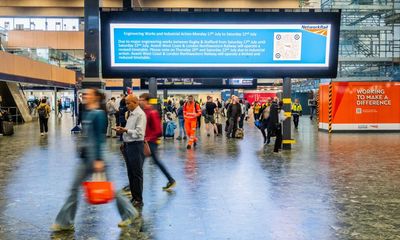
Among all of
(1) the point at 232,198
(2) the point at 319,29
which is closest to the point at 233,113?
(2) the point at 319,29

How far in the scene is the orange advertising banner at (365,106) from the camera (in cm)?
2517

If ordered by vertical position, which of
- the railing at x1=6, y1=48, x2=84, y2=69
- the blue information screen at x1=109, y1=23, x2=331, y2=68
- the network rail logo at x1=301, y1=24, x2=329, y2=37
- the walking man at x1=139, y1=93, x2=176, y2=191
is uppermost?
the railing at x1=6, y1=48, x2=84, y2=69

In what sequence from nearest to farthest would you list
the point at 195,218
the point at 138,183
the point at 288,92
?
the point at 195,218 < the point at 138,183 < the point at 288,92

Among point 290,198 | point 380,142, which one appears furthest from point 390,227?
point 380,142

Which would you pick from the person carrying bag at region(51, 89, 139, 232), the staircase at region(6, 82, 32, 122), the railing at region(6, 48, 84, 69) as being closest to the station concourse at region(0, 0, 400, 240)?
the person carrying bag at region(51, 89, 139, 232)

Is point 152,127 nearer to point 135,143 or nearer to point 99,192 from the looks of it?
point 135,143

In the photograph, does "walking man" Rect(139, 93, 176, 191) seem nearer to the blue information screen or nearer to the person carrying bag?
the person carrying bag

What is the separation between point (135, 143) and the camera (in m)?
7.66

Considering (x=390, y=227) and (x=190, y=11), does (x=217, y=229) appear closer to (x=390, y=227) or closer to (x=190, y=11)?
(x=390, y=227)

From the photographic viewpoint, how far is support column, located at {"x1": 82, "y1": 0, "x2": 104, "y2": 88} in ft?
71.8

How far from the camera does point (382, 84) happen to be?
2548 centimetres

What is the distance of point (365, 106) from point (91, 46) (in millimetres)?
14049

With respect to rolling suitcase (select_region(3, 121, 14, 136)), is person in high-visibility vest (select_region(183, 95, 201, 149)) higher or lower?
higher

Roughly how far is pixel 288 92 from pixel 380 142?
5668mm
